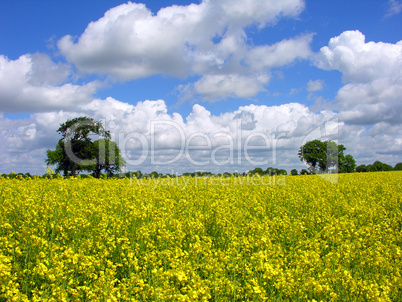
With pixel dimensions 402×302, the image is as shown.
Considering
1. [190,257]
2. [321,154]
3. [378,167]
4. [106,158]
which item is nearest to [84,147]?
[106,158]

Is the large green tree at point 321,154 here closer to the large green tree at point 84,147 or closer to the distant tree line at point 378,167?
the distant tree line at point 378,167

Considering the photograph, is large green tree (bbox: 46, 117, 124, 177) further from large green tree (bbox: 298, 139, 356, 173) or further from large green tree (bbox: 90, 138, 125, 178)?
large green tree (bbox: 298, 139, 356, 173)

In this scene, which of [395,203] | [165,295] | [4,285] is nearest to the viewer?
[165,295]

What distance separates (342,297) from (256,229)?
1947 millimetres

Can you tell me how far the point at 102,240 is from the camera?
17.7 ft

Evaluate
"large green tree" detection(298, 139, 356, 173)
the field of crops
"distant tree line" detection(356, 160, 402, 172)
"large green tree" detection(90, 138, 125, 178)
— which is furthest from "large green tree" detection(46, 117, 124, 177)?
"distant tree line" detection(356, 160, 402, 172)

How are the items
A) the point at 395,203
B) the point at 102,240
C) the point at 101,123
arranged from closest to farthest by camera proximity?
1. the point at 102,240
2. the point at 395,203
3. the point at 101,123

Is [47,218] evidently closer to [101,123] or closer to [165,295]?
[165,295]

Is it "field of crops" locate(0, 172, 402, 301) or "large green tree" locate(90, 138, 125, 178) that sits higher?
"large green tree" locate(90, 138, 125, 178)

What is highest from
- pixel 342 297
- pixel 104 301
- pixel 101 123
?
pixel 101 123

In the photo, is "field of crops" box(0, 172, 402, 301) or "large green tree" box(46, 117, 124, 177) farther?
"large green tree" box(46, 117, 124, 177)

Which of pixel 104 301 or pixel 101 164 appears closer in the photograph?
pixel 104 301

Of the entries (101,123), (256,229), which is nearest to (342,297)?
(256,229)

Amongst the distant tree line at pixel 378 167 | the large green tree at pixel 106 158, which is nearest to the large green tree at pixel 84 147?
the large green tree at pixel 106 158
